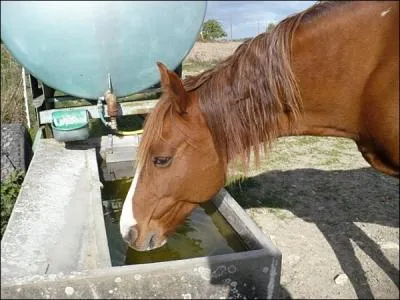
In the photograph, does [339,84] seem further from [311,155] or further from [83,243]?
[311,155]

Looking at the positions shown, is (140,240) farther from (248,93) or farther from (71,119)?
(71,119)

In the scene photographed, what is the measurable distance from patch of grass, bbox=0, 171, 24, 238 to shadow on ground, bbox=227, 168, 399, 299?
1.82 meters

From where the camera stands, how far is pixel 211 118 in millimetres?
1793

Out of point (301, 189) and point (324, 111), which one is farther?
point (301, 189)

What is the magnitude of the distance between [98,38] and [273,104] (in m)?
1.05

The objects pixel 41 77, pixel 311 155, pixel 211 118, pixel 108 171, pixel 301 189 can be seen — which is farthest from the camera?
pixel 311 155

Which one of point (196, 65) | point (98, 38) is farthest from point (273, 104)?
point (196, 65)

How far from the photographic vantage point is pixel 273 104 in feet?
5.88

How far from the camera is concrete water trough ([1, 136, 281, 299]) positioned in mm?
1750

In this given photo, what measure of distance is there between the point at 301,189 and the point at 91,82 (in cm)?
241

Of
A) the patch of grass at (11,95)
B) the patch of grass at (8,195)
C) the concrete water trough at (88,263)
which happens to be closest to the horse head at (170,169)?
the concrete water trough at (88,263)

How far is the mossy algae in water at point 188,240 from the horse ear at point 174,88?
120 cm

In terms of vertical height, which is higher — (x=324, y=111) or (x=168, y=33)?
(x=168, y=33)

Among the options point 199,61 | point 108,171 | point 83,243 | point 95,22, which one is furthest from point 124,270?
point 199,61
